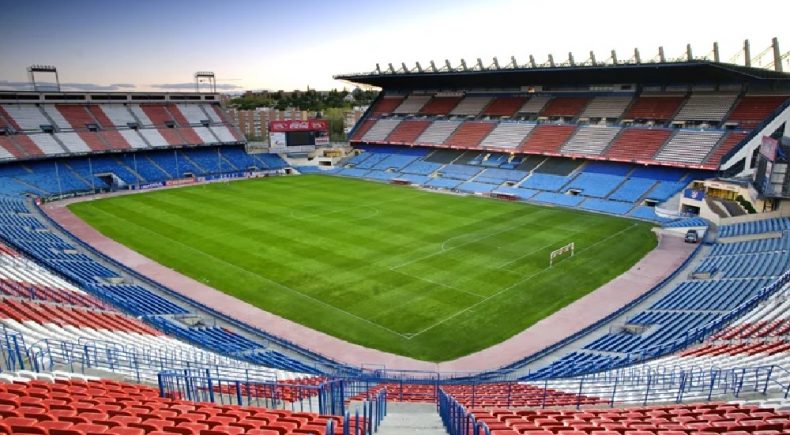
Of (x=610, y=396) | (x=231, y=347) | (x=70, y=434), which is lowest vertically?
(x=231, y=347)

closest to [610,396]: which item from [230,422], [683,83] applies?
[230,422]

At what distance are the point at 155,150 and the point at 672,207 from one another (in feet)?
205

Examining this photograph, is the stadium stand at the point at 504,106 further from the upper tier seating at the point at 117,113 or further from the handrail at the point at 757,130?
the upper tier seating at the point at 117,113

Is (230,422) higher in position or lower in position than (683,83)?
lower

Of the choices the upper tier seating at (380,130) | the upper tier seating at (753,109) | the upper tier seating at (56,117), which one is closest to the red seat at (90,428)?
the upper tier seating at (753,109)

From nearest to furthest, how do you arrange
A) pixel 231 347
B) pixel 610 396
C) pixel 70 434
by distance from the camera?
pixel 70 434
pixel 610 396
pixel 231 347

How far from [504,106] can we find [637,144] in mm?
20787

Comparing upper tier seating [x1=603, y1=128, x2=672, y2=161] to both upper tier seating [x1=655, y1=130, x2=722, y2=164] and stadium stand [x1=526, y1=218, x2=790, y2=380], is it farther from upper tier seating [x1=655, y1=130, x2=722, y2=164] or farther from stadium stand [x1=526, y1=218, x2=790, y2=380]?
stadium stand [x1=526, y1=218, x2=790, y2=380]

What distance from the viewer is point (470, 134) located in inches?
2689

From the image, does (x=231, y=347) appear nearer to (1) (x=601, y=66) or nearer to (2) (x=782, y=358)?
(2) (x=782, y=358)

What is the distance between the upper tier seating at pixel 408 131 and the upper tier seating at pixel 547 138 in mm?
17539

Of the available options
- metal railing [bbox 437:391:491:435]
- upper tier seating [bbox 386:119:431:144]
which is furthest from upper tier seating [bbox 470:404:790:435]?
upper tier seating [bbox 386:119:431:144]

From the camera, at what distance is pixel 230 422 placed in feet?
25.6

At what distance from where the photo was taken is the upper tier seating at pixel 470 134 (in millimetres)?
66875
